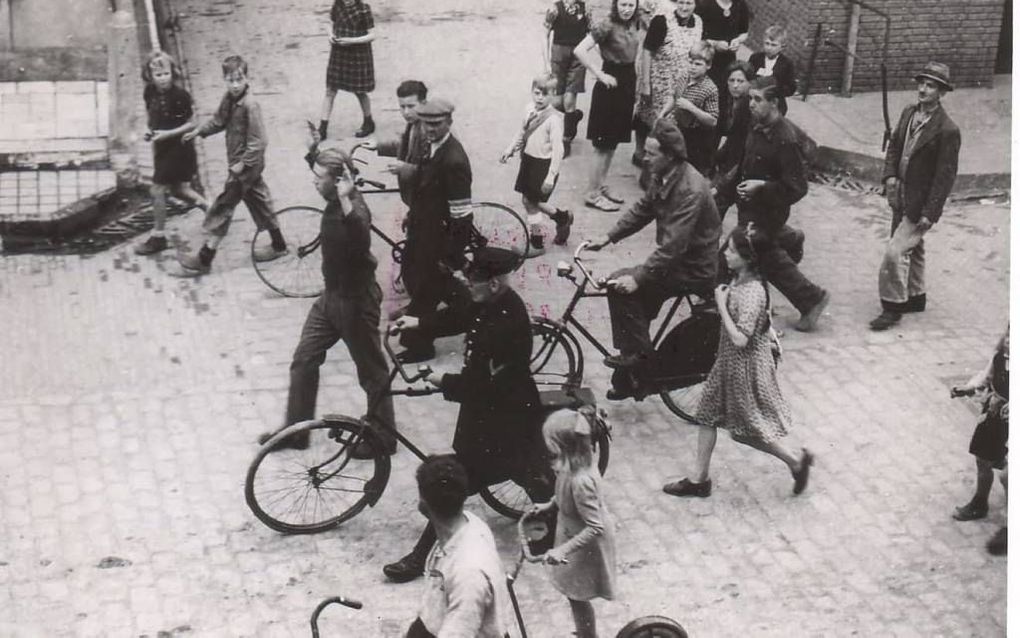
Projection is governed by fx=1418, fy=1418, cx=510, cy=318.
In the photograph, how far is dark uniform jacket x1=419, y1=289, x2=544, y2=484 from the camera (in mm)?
7059

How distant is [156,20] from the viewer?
1530 cm

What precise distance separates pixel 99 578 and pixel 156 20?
30.7 feet

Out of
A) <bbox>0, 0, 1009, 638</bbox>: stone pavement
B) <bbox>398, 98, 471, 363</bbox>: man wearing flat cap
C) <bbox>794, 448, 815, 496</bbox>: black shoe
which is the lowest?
<bbox>0, 0, 1009, 638</bbox>: stone pavement

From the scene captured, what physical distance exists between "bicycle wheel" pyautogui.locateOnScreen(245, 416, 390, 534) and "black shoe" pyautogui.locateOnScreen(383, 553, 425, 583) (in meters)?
0.60

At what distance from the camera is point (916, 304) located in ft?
34.3

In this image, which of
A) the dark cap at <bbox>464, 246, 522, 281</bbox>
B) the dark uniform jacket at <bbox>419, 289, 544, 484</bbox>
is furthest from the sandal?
the dark cap at <bbox>464, 246, 522, 281</bbox>

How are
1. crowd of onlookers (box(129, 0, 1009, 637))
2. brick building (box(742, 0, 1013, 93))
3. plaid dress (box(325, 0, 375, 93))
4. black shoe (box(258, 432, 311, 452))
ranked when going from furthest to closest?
1. brick building (box(742, 0, 1013, 93))
2. plaid dress (box(325, 0, 375, 93))
3. black shoe (box(258, 432, 311, 452))
4. crowd of onlookers (box(129, 0, 1009, 637))

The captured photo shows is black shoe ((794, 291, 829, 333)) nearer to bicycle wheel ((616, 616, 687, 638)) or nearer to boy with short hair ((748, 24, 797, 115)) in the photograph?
boy with short hair ((748, 24, 797, 115))

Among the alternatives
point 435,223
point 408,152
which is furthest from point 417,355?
point 408,152

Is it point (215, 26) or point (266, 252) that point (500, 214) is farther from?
point (215, 26)

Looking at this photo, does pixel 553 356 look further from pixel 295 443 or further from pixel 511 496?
pixel 295 443

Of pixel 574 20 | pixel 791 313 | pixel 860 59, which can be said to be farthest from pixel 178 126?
pixel 860 59

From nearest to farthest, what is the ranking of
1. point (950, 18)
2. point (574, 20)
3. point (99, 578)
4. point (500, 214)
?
point (99, 578) → point (500, 214) → point (574, 20) → point (950, 18)

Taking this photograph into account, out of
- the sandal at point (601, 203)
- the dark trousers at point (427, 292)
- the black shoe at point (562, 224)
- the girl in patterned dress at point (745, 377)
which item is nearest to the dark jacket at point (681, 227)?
the girl in patterned dress at point (745, 377)
